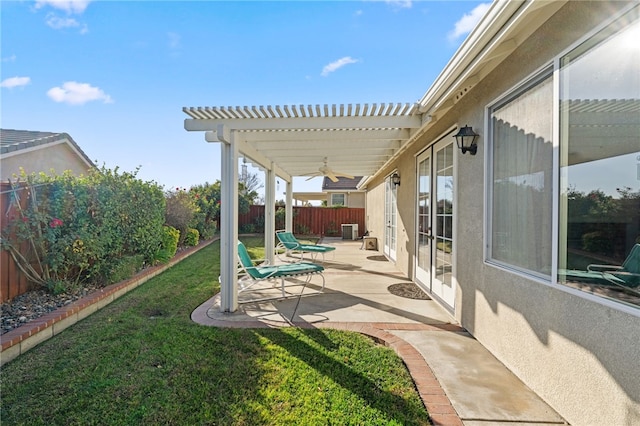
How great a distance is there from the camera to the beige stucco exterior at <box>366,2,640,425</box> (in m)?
1.88

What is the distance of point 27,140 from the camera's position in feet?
38.4

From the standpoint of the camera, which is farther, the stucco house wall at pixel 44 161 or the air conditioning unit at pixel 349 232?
the air conditioning unit at pixel 349 232

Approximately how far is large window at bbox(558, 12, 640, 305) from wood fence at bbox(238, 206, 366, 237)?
57.2 ft

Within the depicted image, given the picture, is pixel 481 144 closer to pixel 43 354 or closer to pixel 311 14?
pixel 311 14

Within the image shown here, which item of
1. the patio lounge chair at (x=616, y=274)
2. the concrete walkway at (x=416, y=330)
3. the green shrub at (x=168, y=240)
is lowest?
the concrete walkway at (x=416, y=330)

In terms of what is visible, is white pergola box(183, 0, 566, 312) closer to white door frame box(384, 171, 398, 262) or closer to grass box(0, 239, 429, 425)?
grass box(0, 239, 429, 425)

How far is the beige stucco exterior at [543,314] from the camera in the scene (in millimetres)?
1882

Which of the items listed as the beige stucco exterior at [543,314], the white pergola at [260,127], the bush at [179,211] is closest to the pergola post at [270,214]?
the white pergola at [260,127]

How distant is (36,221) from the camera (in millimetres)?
4547

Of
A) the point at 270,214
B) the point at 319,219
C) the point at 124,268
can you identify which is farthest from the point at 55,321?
the point at 319,219

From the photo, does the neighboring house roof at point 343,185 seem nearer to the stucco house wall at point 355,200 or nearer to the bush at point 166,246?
the stucco house wall at point 355,200

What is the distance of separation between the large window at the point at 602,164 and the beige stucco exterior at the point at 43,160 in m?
12.1

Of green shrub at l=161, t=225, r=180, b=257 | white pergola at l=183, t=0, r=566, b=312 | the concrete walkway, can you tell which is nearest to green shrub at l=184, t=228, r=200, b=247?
green shrub at l=161, t=225, r=180, b=257

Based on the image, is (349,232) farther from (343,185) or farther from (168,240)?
(168,240)
